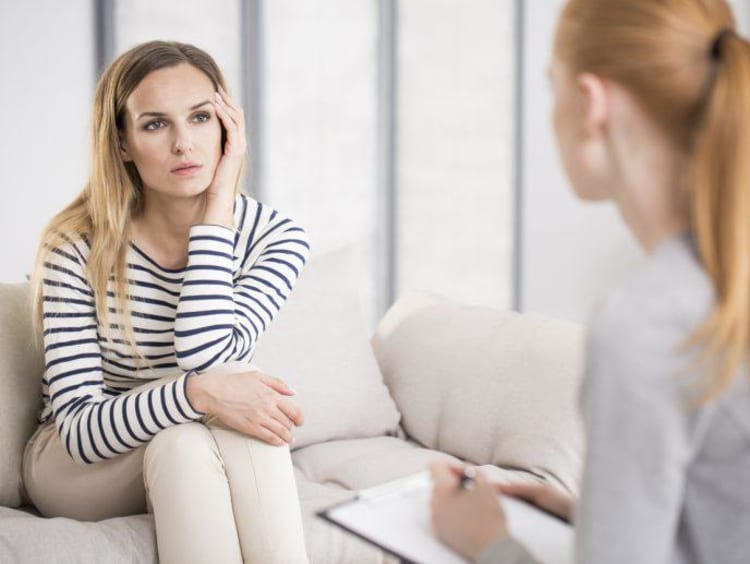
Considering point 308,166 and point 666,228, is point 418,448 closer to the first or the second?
point 666,228

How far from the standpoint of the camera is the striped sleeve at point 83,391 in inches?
56.2

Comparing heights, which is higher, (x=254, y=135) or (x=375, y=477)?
(x=254, y=135)

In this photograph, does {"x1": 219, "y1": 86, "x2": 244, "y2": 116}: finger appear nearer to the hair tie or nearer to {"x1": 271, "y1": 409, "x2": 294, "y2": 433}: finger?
{"x1": 271, "y1": 409, "x2": 294, "y2": 433}: finger

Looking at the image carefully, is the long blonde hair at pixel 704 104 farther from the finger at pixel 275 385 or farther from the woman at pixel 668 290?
the finger at pixel 275 385

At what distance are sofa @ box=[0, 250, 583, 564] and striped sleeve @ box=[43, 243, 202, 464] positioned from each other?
0.15m

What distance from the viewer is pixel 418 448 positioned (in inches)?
76.5

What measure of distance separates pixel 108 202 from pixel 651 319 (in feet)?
3.90

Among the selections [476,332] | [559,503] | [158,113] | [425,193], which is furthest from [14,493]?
[425,193]

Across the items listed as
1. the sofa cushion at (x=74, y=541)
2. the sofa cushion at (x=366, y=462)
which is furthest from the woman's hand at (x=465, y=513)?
the sofa cushion at (x=366, y=462)

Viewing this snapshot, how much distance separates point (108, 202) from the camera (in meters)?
1.63

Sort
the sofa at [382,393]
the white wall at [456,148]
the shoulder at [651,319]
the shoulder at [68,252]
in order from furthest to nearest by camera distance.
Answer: the white wall at [456,148] < the sofa at [382,393] < the shoulder at [68,252] < the shoulder at [651,319]

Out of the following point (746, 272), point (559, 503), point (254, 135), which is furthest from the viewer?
point (254, 135)

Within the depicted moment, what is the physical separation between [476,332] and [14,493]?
0.98m

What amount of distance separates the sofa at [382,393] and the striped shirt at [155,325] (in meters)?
0.13
